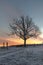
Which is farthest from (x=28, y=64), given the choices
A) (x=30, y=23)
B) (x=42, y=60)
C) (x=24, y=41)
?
(x=30, y=23)

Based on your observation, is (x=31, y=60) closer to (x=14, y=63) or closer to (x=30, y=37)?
(x=14, y=63)

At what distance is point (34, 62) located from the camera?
30578 mm

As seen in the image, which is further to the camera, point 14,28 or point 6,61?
point 14,28

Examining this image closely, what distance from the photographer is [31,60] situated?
31875 mm

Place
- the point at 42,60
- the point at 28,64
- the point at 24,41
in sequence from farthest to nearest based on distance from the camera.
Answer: the point at 24,41, the point at 42,60, the point at 28,64

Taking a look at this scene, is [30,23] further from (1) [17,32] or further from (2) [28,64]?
(2) [28,64]

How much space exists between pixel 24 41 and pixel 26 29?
476 cm

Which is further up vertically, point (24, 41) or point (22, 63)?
point (24, 41)

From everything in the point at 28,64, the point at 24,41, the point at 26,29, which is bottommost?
the point at 28,64

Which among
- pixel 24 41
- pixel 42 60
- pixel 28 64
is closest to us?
pixel 28 64

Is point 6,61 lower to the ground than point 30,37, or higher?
lower

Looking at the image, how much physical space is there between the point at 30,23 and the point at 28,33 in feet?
15.0

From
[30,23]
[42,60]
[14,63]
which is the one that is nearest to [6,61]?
[14,63]

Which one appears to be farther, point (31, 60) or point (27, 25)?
point (27, 25)
